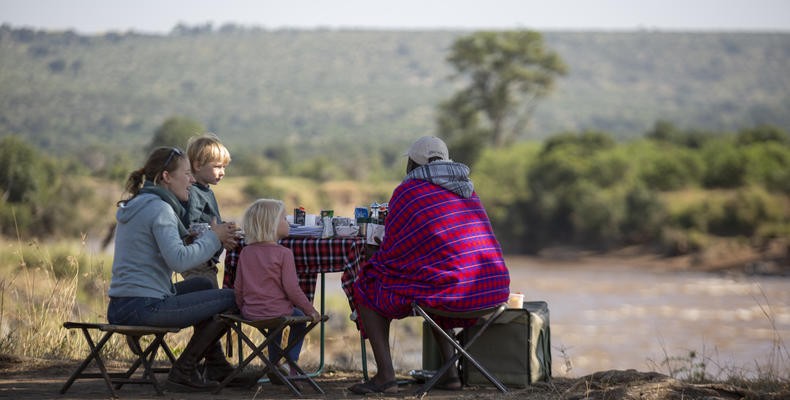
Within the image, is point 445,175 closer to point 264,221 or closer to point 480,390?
point 264,221

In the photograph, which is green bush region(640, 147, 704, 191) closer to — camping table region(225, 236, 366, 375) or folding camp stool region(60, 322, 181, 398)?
camping table region(225, 236, 366, 375)

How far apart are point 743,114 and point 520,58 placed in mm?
55954

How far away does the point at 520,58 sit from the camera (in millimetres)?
49344

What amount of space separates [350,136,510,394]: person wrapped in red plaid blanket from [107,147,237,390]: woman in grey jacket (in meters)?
0.71

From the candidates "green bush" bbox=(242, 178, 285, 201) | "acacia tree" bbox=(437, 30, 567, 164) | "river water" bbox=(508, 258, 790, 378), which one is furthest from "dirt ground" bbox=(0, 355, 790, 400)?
"acacia tree" bbox=(437, 30, 567, 164)

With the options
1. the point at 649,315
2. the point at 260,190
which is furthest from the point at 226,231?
the point at 260,190

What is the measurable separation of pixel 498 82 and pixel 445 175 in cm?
4597

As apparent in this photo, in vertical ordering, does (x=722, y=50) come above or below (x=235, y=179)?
above

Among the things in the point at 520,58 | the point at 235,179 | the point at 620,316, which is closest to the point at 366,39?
the point at 520,58

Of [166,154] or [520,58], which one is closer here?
[166,154]

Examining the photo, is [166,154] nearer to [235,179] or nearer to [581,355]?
[581,355]

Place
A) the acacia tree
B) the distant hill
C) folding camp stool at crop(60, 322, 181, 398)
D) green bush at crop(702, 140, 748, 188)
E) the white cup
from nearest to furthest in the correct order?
1. folding camp stool at crop(60, 322, 181, 398)
2. the white cup
3. green bush at crop(702, 140, 748, 188)
4. the acacia tree
5. the distant hill

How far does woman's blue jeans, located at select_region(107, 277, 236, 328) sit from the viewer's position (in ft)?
12.0

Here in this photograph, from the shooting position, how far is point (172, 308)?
12.1ft
